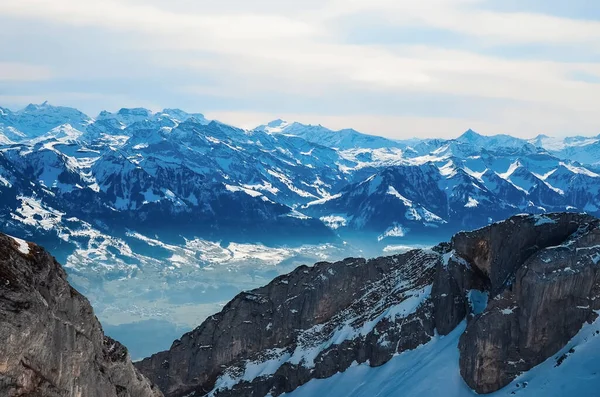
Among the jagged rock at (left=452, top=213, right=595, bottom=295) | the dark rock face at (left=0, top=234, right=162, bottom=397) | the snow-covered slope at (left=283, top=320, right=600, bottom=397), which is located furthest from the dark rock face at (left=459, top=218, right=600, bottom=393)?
the dark rock face at (left=0, top=234, right=162, bottom=397)

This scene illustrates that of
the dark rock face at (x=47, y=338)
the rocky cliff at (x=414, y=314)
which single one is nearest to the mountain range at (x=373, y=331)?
the dark rock face at (x=47, y=338)

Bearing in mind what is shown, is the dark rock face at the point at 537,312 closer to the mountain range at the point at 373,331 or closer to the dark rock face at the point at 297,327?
the mountain range at the point at 373,331

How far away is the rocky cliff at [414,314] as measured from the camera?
129 meters

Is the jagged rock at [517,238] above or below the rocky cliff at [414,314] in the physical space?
above

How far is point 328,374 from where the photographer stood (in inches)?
6841

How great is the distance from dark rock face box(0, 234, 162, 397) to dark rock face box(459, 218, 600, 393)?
6858 centimetres

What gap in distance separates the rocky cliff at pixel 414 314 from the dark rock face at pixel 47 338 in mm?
72091

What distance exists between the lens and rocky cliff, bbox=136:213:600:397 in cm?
12925

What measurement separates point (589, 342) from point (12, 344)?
315 feet

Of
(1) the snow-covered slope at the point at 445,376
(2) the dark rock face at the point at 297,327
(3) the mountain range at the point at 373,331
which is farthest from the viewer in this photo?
(2) the dark rock face at the point at 297,327

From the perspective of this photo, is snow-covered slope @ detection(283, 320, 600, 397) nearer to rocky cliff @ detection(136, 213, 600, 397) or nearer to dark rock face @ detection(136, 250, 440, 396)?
rocky cliff @ detection(136, 213, 600, 397)

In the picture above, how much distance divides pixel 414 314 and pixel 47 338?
104m

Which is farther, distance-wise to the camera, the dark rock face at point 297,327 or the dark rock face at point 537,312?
the dark rock face at point 297,327

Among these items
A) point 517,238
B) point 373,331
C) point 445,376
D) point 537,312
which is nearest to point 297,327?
point 373,331
